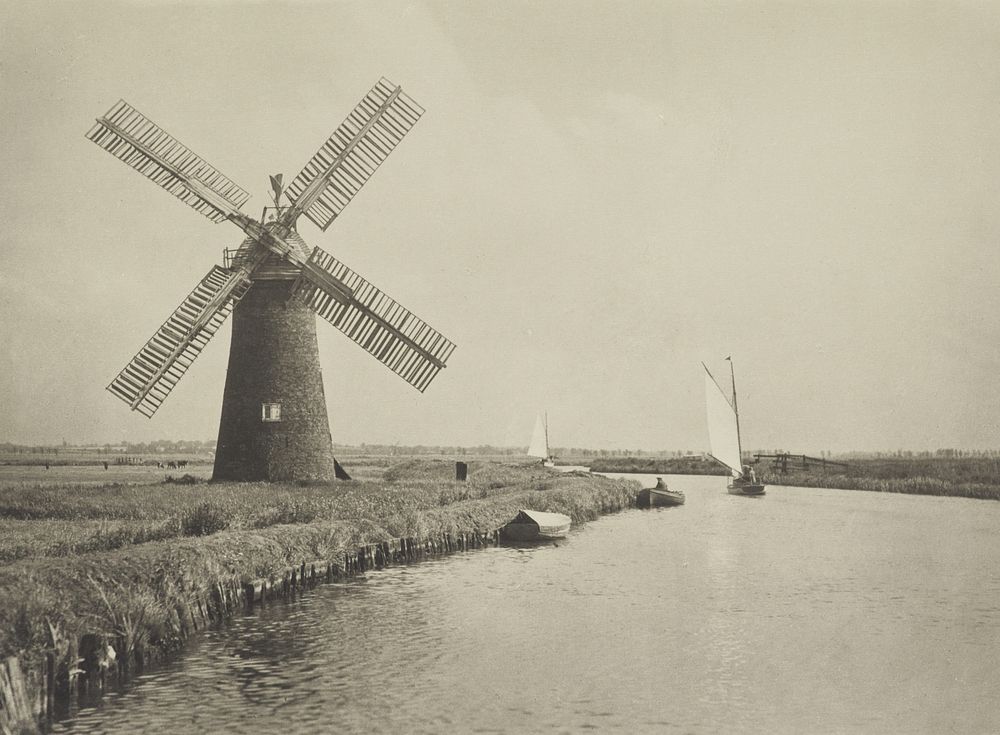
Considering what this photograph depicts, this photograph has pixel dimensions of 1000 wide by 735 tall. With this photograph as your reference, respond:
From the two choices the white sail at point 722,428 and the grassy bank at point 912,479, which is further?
the white sail at point 722,428

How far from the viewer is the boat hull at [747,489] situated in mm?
44312

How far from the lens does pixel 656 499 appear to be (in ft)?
130

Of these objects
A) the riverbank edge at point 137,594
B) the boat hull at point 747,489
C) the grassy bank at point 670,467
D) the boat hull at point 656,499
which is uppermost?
the grassy bank at point 670,467

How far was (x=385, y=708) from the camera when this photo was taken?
9.71 meters

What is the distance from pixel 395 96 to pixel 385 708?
833 inches

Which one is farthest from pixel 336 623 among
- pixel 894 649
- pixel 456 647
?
pixel 894 649

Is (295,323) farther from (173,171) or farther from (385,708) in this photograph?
(385,708)

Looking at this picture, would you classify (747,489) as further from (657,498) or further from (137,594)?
(137,594)

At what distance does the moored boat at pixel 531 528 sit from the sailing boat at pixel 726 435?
19096 millimetres

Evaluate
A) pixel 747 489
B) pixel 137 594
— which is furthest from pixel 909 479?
pixel 137 594

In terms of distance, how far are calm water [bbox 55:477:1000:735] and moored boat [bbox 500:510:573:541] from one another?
8.39 ft

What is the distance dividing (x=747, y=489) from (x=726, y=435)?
2.87m

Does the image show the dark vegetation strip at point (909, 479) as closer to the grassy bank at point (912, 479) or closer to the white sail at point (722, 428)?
the grassy bank at point (912, 479)

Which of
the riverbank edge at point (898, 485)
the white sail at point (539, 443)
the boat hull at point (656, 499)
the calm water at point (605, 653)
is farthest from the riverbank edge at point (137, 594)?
the white sail at point (539, 443)
